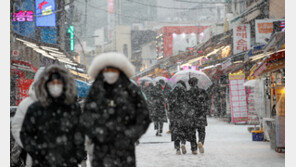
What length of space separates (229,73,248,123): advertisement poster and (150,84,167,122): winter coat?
17.6 feet

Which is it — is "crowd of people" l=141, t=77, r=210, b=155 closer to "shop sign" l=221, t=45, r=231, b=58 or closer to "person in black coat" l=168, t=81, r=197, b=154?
"person in black coat" l=168, t=81, r=197, b=154

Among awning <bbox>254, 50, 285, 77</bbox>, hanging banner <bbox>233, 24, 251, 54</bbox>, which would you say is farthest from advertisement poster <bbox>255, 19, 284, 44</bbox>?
awning <bbox>254, 50, 285, 77</bbox>

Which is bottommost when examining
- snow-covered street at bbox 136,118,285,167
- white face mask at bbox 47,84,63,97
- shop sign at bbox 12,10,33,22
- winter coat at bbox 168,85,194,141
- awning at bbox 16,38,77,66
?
snow-covered street at bbox 136,118,285,167

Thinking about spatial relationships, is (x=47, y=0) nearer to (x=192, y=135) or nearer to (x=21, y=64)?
(x=21, y=64)

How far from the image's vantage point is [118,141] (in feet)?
13.5

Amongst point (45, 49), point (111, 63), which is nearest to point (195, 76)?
point (45, 49)

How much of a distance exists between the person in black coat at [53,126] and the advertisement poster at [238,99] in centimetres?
1602

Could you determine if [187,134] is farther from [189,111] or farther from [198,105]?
[198,105]

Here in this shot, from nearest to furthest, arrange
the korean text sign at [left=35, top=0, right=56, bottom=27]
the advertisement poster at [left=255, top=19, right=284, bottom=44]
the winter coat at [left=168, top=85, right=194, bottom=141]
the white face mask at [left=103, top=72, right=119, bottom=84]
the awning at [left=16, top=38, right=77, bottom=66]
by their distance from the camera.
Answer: the white face mask at [left=103, top=72, right=119, bottom=84]
the winter coat at [left=168, top=85, right=194, bottom=141]
the awning at [left=16, top=38, right=77, bottom=66]
the advertisement poster at [left=255, top=19, right=284, bottom=44]
the korean text sign at [left=35, top=0, right=56, bottom=27]

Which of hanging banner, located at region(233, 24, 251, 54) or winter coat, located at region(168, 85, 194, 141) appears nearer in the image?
winter coat, located at region(168, 85, 194, 141)

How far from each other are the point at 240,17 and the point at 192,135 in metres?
18.4

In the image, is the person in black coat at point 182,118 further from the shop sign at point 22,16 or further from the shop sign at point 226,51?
the shop sign at point 226,51

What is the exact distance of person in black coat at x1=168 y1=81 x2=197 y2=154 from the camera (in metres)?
9.87
